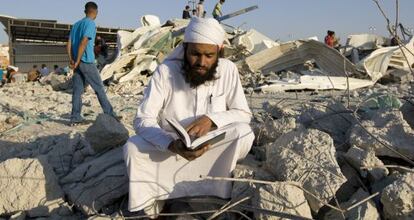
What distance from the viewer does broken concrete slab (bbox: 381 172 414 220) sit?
2016 mm

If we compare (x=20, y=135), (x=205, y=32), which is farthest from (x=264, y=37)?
(x=205, y=32)

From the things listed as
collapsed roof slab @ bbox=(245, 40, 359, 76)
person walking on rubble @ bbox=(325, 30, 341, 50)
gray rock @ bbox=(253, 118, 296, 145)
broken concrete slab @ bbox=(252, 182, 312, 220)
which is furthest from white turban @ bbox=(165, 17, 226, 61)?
person walking on rubble @ bbox=(325, 30, 341, 50)

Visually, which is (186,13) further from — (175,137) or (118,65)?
(175,137)

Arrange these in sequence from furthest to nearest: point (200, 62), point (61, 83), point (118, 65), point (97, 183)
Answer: point (61, 83)
point (118, 65)
point (97, 183)
point (200, 62)

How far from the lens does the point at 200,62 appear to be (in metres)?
2.65

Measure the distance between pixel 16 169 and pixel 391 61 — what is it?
31.8 ft

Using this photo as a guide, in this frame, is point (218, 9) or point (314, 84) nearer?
point (314, 84)

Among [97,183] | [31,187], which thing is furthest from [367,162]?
[31,187]

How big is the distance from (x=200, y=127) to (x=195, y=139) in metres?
0.15

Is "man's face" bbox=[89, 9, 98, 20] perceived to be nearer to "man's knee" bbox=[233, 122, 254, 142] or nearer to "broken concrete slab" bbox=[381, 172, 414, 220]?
"man's knee" bbox=[233, 122, 254, 142]

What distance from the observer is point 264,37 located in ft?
45.0

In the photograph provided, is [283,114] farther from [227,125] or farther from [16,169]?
[16,169]

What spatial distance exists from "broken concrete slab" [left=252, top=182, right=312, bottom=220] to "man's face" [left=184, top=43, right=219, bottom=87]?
84cm

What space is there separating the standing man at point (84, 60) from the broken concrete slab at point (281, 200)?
3.68m
